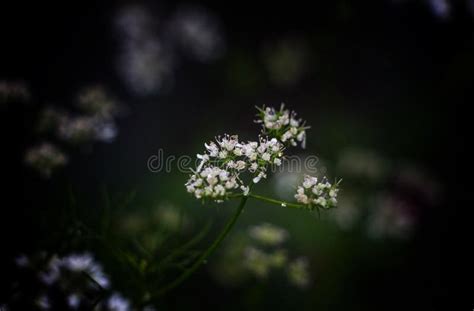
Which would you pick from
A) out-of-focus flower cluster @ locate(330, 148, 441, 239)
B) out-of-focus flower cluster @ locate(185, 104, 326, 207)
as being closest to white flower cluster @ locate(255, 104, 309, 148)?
out-of-focus flower cluster @ locate(185, 104, 326, 207)

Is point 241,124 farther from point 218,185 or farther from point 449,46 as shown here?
point 218,185

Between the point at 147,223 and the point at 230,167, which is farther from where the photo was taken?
the point at 147,223

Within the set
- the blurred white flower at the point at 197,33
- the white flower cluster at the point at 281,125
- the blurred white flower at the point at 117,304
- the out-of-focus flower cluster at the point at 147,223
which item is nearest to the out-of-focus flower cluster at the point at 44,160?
the out-of-focus flower cluster at the point at 147,223

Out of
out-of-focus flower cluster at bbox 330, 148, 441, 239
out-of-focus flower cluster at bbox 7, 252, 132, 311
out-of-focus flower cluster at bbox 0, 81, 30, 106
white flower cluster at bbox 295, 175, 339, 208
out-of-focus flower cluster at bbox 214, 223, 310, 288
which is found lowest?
out-of-focus flower cluster at bbox 7, 252, 132, 311

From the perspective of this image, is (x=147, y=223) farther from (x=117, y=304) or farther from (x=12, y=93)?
(x=12, y=93)

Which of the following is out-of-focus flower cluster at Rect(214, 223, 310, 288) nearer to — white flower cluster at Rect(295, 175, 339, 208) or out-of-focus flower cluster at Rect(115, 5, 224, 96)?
white flower cluster at Rect(295, 175, 339, 208)

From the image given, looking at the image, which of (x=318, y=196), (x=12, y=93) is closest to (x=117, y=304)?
(x=318, y=196)

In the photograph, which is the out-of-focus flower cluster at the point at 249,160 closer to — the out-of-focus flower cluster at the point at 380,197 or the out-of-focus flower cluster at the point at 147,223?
the out-of-focus flower cluster at the point at 147,223

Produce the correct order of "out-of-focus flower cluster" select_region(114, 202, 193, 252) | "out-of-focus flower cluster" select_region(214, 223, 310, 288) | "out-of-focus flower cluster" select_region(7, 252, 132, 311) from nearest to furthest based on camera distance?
"out-of-focus flower cluster" select_region(7, 252, 132, 311) → "out-of-focus flower cluster" select_region(214, 223, 310, 288) → "out-of-focus flower cluster" select_region(114, 202, 193, 252)

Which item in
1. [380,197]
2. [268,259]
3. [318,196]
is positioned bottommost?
[318,196]

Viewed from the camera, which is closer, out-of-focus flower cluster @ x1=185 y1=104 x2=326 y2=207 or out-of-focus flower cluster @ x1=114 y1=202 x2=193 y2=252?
out-of-focus flower cluster @ x1=185 y1=104 x2=326 y2=207

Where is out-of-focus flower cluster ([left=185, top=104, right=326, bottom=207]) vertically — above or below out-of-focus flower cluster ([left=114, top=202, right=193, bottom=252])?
below
